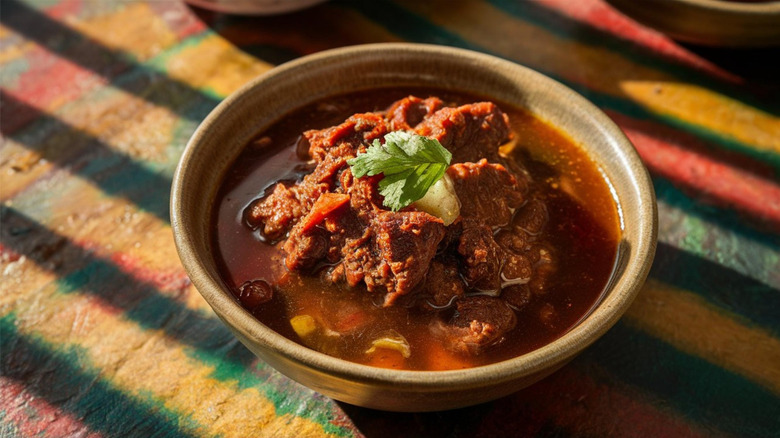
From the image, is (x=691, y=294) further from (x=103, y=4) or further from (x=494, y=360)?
(x=103, y=4)

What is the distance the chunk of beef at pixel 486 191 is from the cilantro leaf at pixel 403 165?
0.56ft

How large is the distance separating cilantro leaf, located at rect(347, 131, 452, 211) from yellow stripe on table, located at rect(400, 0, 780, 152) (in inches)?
71.0

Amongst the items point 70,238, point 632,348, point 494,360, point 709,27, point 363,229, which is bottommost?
point 70,238

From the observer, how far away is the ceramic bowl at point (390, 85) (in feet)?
6.86

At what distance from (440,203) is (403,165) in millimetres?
201

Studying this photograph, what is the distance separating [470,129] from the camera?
280 centimetres

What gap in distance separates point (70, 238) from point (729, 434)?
2.79 meters

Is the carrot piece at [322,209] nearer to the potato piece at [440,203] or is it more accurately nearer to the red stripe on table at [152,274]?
the potato piece at [440,203]

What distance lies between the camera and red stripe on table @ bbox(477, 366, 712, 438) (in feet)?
8.49

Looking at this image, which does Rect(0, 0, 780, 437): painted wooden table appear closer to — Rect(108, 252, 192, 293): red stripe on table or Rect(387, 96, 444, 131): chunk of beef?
Rect(108, 252, 192, 293): red stripe on table

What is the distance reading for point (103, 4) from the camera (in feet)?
14.5

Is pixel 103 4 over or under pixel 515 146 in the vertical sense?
under

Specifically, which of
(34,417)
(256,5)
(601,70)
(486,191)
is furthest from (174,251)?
(601,70)

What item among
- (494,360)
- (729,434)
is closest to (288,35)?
(494,360)
